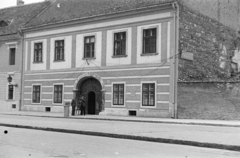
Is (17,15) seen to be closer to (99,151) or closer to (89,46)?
(89,46)

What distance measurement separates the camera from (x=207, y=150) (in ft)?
32.7

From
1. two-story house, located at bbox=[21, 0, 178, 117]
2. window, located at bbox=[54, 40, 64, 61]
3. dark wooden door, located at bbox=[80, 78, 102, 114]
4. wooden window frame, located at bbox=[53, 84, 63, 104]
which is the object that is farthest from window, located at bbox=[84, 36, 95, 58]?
wooden window frame, located at bbox=[53, 84, 63, 104]

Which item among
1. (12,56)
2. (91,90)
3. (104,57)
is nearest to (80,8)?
(104,57)

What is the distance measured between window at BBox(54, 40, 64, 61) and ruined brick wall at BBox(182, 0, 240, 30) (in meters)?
11.6

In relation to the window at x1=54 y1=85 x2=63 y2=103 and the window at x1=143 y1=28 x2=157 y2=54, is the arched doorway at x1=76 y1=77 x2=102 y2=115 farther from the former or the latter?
the window at x1=143 y1=28 x2=157 y2=54

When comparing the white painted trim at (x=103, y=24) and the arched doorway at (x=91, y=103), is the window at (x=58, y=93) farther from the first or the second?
the white painted trim at (x=103, y=24)

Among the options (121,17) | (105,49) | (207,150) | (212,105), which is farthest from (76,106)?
(207,150)

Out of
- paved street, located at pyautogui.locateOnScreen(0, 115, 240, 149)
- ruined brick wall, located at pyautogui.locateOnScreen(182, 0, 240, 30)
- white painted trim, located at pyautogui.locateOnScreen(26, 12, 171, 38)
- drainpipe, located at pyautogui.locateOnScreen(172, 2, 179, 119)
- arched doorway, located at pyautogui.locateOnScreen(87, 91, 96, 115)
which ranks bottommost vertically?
paved street, located at pyautogui.locateOnScreen(0, 115, 240, 149)

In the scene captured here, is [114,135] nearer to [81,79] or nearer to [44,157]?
[44,157]

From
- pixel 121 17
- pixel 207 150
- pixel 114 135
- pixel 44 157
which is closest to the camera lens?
pixel 44 157

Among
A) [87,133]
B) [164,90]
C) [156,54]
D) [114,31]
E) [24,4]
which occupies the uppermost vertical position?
[24,4]

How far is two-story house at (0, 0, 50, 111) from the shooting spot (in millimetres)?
35219

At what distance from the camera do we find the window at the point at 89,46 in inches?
1171

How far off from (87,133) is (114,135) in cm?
143
